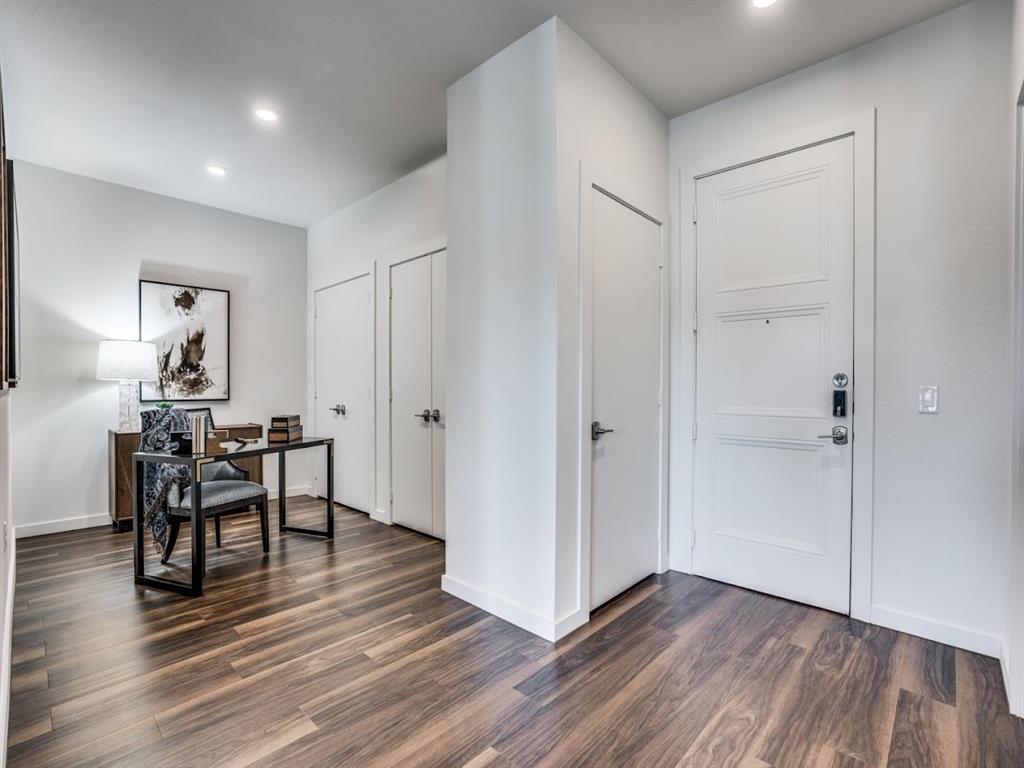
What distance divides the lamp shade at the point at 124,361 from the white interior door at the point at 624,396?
3427mm

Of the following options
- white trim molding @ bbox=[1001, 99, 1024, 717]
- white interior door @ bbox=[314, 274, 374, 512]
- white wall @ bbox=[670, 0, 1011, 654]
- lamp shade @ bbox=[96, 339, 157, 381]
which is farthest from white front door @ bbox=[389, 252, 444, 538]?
white trim molding @ bbox=[1001, 99, 1024, 717]

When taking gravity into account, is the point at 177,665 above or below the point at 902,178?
below

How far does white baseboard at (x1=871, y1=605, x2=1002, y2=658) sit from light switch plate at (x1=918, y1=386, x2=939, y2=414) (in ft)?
2.94

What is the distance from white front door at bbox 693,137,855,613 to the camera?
2549mm

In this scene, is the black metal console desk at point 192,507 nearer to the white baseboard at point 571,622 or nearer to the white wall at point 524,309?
the white wall at point 524,309

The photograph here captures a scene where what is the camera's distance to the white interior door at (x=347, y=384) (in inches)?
173

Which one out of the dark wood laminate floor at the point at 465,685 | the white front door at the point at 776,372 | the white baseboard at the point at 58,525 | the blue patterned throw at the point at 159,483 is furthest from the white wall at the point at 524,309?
the white baseboard at the point at 58,525

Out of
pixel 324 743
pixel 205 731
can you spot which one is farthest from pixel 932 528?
pixel 205 731

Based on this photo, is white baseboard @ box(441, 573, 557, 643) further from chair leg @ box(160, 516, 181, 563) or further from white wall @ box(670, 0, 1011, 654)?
chair leg @ box(160, 516, 181, 563)

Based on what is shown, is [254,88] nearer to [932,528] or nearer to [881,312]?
[881,312]

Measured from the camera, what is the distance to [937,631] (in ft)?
7.45

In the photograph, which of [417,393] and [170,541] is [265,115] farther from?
[170,541]

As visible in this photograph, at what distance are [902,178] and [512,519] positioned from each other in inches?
91.7

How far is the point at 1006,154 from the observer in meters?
2.12
